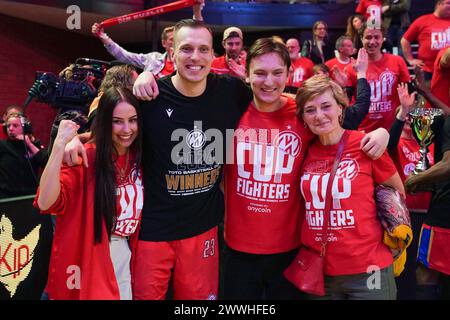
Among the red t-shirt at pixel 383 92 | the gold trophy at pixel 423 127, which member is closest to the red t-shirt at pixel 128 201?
the gold trophy at pixel 423 127

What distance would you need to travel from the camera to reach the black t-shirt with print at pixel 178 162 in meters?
2.20

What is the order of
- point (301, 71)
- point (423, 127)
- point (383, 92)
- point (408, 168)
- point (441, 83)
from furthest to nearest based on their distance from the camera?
point (301, 71), point (383, 92), point (408, 168), point (441, 83), point (423, 127)

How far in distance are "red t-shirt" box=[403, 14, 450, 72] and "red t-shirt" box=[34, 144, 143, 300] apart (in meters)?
4.21

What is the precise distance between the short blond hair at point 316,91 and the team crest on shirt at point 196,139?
496 mm

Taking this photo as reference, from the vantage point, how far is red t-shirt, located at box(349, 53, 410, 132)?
4340 mm

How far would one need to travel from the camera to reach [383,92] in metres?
4.34

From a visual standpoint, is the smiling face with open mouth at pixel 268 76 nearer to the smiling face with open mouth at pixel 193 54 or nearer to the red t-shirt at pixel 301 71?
the smiling face with open mouth at pixel 193 54

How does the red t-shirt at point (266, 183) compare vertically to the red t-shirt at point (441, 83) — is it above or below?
below

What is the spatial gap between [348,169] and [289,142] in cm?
33

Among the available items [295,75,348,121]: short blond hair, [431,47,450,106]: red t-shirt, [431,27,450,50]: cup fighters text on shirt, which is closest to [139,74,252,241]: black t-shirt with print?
[295,75,348,121]: short blond hair

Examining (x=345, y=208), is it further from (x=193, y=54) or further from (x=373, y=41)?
(x=373, y=41)

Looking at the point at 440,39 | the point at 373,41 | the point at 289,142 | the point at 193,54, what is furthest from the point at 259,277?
the point at 440,39

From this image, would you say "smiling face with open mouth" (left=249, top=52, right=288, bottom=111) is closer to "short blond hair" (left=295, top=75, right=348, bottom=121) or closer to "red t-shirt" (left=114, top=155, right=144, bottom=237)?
"short blond hair" (left=295, top=75, right=348, bottom=121)
